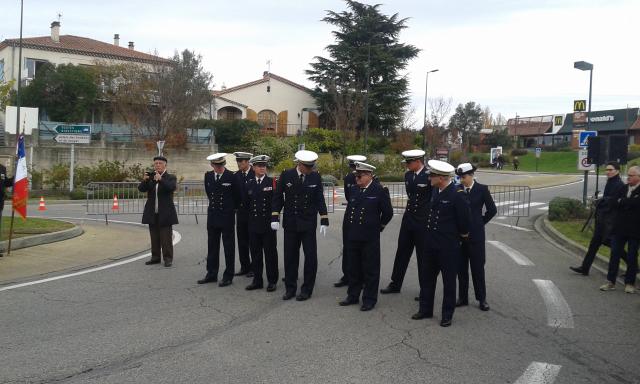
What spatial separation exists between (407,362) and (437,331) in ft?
3.67

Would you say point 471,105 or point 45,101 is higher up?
point 471,105

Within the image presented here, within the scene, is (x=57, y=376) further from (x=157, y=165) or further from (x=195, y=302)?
(x=157, y=165)

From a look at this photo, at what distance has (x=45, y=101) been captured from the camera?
3734cm

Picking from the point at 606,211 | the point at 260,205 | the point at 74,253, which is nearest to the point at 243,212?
the point at 260,205

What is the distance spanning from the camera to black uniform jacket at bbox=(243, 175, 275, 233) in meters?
8.38

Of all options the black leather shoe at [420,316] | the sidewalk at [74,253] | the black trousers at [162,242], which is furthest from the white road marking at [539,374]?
the sidewalk at [74,253]

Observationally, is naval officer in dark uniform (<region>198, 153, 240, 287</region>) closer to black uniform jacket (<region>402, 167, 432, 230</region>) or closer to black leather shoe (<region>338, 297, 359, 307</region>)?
black leather shoe (<region>338, 297, 359, 307</region>)

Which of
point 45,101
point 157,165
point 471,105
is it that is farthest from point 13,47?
point 471,105

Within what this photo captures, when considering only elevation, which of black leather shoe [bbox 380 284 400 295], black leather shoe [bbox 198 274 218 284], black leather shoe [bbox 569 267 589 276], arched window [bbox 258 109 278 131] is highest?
arched window [bbox 258 109 278 131]

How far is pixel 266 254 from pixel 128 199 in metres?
11.2

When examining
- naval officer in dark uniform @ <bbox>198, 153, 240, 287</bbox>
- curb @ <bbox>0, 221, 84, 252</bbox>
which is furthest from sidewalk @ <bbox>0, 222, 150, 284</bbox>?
naval officer in dark uniform @ <bbox>198, 153, 240, 287</bbox>

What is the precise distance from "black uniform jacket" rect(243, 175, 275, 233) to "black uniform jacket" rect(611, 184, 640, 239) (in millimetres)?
4856

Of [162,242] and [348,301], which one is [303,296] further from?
[162,242]

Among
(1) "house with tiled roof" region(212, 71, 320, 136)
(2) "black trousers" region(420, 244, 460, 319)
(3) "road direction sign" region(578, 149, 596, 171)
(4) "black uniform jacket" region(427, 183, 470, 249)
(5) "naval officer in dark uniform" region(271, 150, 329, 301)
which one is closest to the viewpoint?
(2) "black trousers" region(420, 244, 460, 319)
